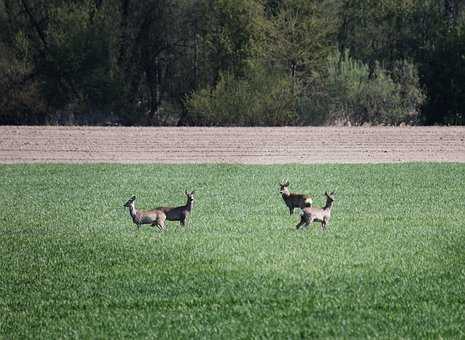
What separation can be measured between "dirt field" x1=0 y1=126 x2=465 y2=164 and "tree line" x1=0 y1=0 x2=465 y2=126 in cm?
704

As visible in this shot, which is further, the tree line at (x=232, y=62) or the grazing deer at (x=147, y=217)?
the tree line at (x=232, y=62)

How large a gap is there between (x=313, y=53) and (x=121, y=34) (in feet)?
30.4

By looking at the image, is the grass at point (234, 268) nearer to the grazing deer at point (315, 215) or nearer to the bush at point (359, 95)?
the grazing deer at point (315, 215)

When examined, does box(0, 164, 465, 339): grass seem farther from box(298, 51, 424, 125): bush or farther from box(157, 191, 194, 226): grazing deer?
box(298, 51, 424, 125): bush

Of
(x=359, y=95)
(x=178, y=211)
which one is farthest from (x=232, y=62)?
(x=178, y=211)

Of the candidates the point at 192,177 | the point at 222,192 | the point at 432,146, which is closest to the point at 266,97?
the point at 432,146

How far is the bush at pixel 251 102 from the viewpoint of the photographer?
44.9m

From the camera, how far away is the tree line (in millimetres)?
45562

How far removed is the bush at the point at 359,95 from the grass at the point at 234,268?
23.8 m

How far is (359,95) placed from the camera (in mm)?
46125

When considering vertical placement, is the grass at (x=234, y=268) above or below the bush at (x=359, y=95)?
above

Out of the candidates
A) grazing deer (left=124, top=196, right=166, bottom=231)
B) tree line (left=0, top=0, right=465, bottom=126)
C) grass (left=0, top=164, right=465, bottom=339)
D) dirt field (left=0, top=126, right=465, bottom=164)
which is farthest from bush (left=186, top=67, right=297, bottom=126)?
grazing deer (left=124, top=196, right=166, bottom=231)

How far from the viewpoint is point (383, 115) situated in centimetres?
4631

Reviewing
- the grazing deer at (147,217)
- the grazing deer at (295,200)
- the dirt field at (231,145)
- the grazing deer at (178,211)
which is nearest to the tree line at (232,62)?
the dirt field at (231,145)
